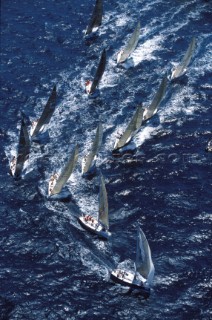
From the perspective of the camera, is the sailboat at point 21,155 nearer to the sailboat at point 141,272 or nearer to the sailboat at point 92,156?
the sailboat at point 92,156

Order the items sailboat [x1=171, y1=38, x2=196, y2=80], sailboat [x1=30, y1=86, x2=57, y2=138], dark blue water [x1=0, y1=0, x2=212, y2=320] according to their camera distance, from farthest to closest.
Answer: sailboat [x1=171, y1=38, x2=196, y2=80]
sailboat [x1=30, y1=86, x2=57, y2=138]
dark blue water [x1=0, y1=0, x2=212, y2=320]

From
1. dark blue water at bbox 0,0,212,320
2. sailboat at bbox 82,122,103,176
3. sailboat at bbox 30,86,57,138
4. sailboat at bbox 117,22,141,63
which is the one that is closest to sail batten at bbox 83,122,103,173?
sailboat at bbox 82,122,103,176

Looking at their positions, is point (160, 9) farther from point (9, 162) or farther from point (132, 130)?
point (9, 162)

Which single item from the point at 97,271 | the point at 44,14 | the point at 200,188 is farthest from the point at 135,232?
the point at 44,14

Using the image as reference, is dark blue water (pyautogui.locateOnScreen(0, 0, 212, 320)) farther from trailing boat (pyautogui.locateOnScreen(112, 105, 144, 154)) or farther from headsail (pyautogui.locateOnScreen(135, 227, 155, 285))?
headsail (pyautogui.locateOnScreen(135, 227, 155, 285))

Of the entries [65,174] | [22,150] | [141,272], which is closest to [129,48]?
[22,150]

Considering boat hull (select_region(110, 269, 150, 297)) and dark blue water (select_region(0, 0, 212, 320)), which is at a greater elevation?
dark blue water (select_region(0, 0, 212, 320))

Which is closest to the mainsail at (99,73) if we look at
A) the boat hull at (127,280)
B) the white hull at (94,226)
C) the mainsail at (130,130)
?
the mainsail at (130,130)
